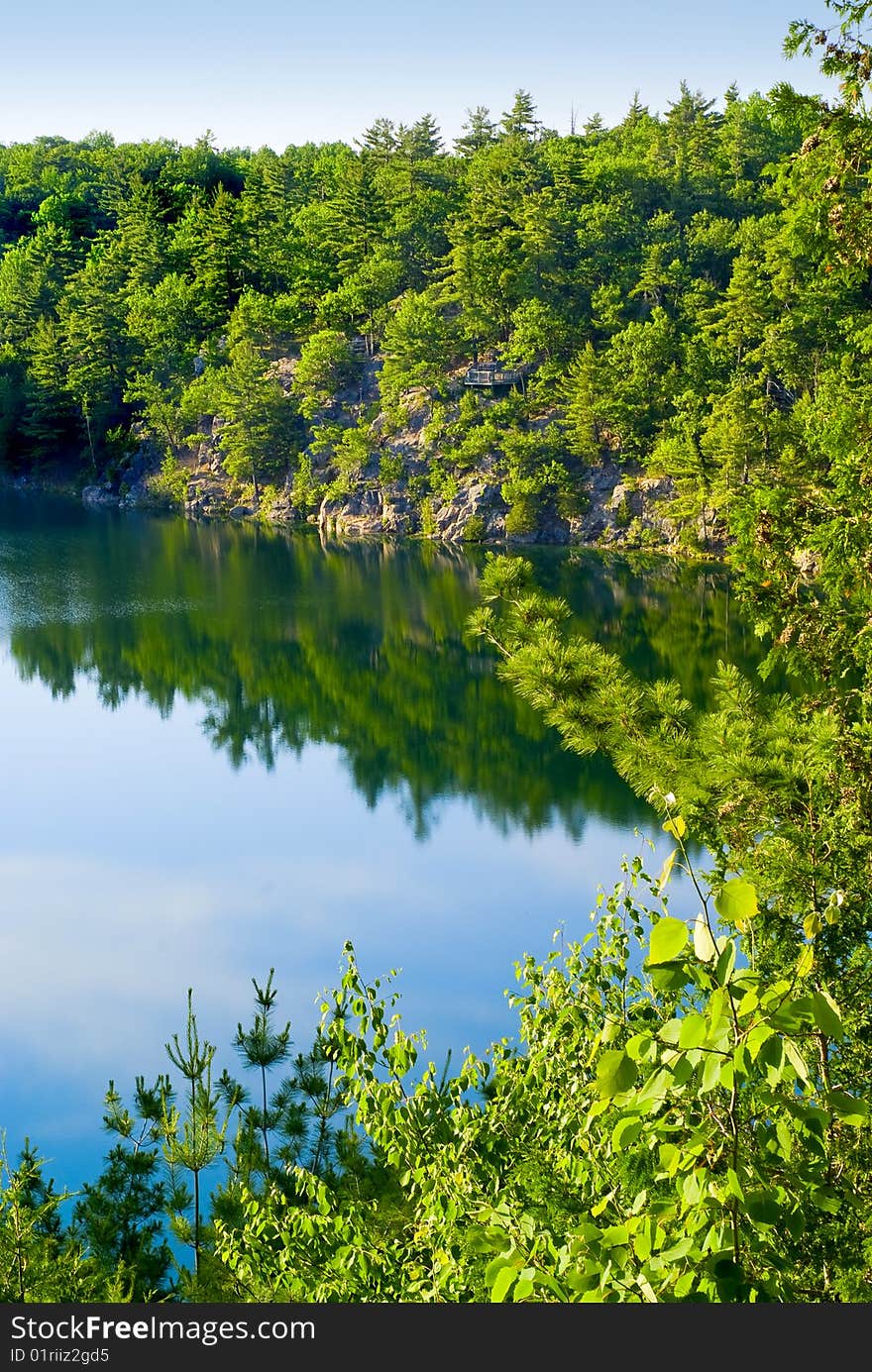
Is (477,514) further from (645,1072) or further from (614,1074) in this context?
(614,1074)

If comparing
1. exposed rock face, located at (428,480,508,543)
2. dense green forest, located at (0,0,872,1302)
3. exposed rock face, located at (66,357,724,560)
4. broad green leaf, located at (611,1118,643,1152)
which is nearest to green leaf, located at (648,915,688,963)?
dense green forest, located at (0,0,872,1302)

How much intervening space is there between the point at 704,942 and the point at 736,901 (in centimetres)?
11

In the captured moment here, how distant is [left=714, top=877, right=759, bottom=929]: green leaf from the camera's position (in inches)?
59.4

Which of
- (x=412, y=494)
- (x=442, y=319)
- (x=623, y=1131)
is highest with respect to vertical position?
(x=442, y=319)

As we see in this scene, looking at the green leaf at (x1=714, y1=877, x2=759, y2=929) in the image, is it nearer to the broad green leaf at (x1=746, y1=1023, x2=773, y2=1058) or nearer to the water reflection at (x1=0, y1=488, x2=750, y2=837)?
the broad green leaf at (x1=746, y1=1023, x2=773, y2=1058)

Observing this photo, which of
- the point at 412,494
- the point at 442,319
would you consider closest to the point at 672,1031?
the point at 412,494

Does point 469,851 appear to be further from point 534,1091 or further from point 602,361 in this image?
point 602,361

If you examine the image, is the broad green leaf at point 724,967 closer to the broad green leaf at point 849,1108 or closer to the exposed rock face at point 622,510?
the broad green leaf at point 849,1108

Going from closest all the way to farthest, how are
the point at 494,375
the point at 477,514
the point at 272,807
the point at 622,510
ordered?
the point at 272,807, the point at 622,510, the point at 477,514, the point at 494,375

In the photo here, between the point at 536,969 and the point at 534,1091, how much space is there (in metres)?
0.41

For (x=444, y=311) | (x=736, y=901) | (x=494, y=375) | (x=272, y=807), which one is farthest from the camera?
(x=444, y=311)

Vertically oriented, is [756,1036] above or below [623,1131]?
above

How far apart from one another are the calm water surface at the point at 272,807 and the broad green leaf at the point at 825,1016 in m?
7.17

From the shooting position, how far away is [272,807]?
16.8 m
